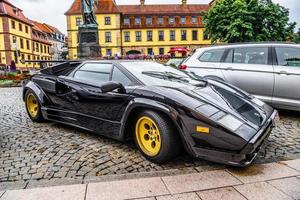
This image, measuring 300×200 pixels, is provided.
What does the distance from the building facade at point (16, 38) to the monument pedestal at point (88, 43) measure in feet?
82.0

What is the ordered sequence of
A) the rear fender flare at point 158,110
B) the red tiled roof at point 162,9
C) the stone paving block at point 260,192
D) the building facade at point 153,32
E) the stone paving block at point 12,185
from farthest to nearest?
the red tiled roof at point 162,9, the building facade at point 153,32, the rear fender flare at point 158,110, the stone paving block at point 12,185, the stone paving block at point 260,192

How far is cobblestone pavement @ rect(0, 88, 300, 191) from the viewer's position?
291cm

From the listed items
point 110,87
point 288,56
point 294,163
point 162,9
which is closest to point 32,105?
point 110,87

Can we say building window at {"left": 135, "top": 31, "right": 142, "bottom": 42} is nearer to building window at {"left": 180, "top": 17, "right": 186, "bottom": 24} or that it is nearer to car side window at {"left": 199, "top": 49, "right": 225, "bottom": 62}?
building window at {"left": 180, "top": 17, "right": 186, "bottom": 24}

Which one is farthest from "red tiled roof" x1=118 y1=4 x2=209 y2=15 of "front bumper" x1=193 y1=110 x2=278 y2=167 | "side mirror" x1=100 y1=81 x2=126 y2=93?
"front bumper" x1=193 y1=110 x2=278 y2=167

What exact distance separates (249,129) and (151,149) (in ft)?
3.93

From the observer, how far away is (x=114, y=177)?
2.82 metres

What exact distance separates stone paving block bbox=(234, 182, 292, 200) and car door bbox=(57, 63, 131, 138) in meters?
1.72

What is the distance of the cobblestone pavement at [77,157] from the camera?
2912mm

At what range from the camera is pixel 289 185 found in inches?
100

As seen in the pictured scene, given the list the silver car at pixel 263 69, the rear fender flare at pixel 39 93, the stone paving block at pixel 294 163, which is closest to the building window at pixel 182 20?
the silver car at pixel 263 69

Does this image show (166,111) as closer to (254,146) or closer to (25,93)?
(254,146)

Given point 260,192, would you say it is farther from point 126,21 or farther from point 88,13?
point 126,21

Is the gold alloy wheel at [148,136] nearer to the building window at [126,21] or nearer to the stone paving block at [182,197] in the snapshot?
the stone paving block at [182,197]
